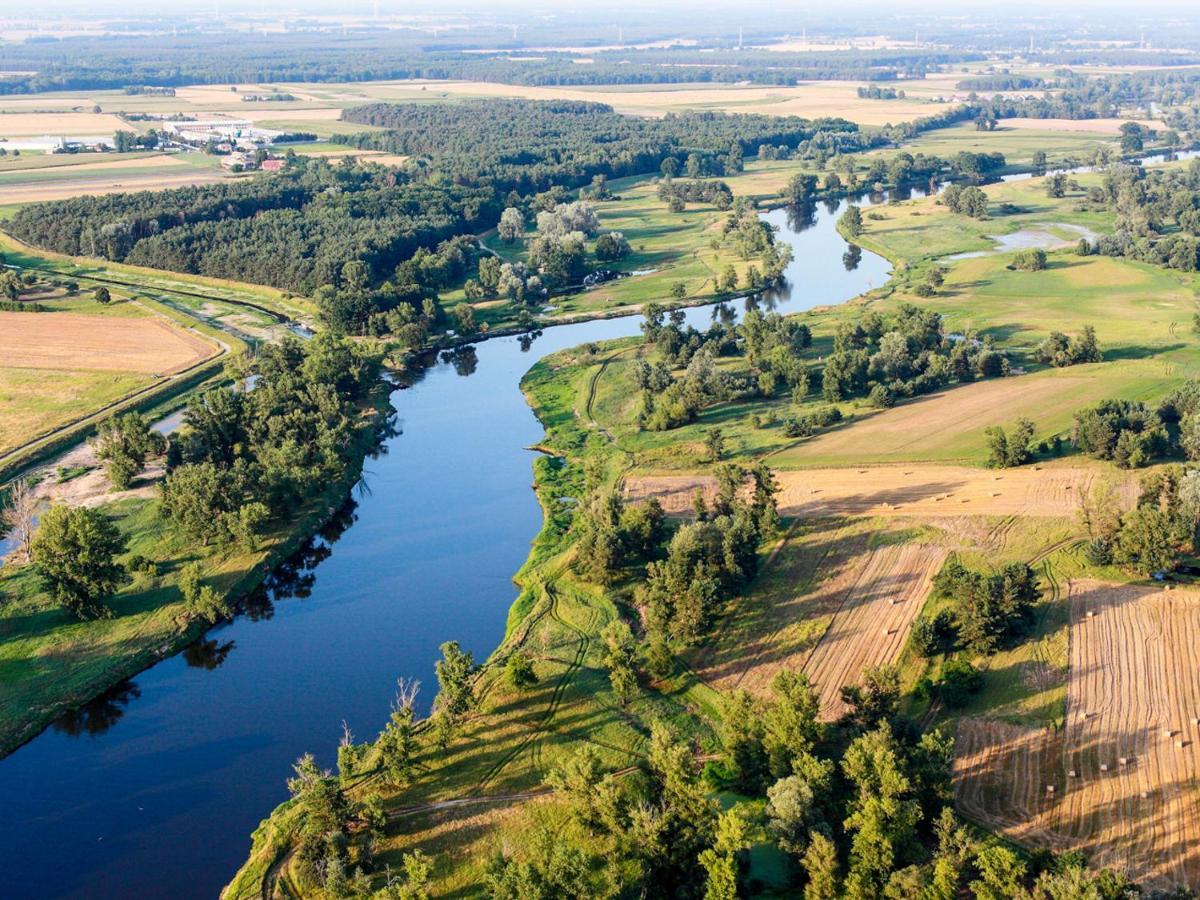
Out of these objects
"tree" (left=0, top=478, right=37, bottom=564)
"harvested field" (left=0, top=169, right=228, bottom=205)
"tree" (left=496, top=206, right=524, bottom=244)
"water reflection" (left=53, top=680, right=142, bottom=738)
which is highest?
"harvested field" (left=0, top=169, right=228, bottom=205)

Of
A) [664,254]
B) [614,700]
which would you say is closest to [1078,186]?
[664,254]

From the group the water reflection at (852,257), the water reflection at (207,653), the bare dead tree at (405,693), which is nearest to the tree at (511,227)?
the water reflection at (852,257)

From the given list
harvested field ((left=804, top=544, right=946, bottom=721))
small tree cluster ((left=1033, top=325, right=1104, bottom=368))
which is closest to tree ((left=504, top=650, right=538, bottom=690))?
harvested field ((left=804, top=544, right=946, bottom=721))

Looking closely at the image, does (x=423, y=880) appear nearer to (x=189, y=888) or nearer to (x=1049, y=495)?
(x=189, y=888)

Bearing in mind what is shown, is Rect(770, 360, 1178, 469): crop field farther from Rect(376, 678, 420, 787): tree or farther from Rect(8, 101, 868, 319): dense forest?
Rect(8, 101, 868, 319): dense forest

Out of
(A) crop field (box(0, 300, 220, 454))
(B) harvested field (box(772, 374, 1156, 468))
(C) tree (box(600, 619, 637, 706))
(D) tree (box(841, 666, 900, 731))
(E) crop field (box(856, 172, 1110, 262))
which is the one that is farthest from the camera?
(E) crop field (box(856, 172, 1110, 262))

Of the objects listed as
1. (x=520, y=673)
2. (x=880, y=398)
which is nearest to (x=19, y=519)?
(x=520, y=673)

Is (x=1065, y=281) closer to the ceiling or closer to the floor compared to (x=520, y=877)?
closer to the ceiling

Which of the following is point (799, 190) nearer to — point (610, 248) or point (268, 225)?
point (610, 248)
